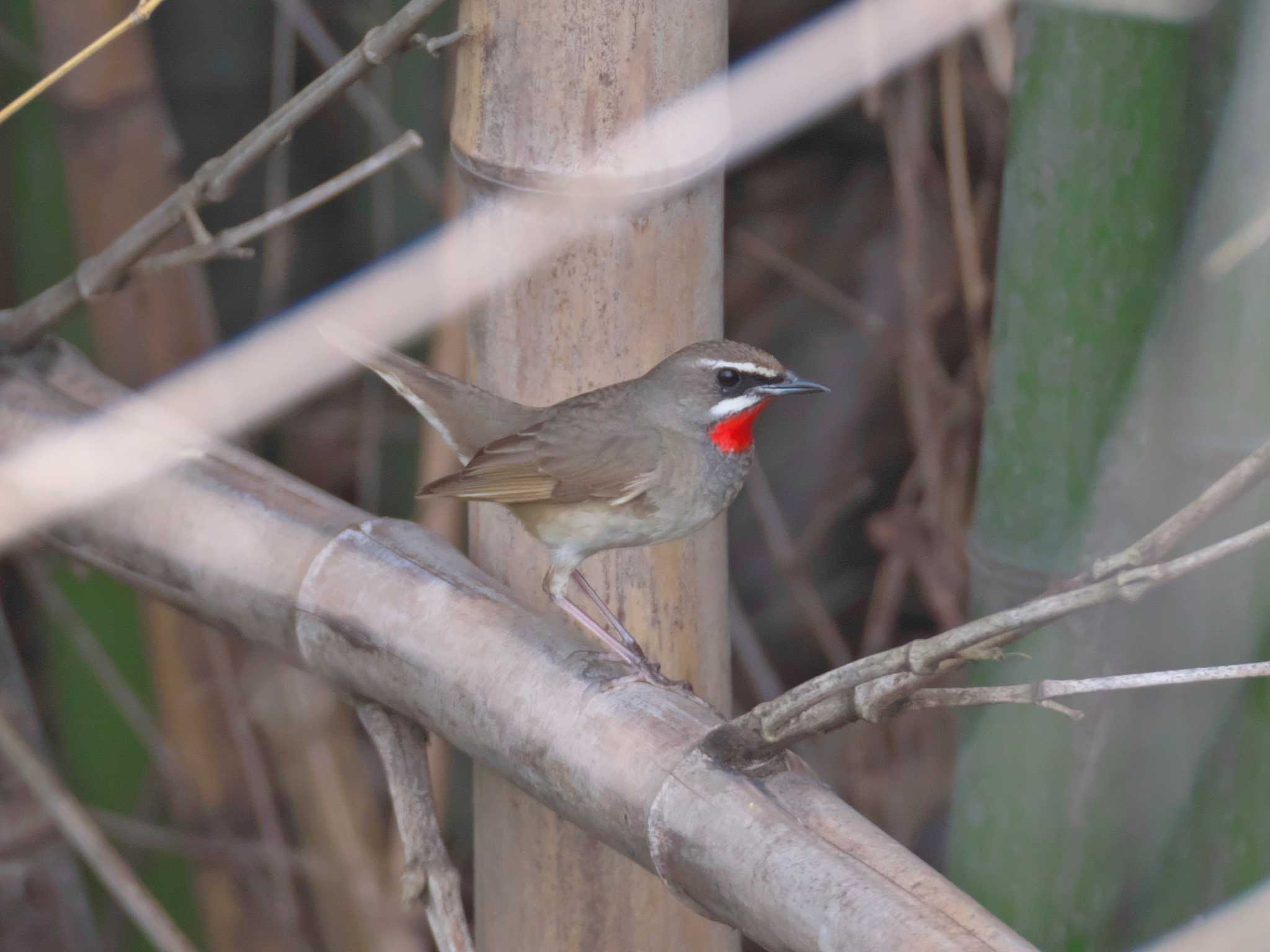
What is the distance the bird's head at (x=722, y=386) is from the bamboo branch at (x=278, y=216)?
500 millimetres

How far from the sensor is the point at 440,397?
9.25 feet

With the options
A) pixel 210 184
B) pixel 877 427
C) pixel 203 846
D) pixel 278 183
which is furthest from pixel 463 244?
pixel 877 427

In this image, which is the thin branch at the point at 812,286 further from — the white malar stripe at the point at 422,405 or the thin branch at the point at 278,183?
the white malar stripe at the point at 422,405

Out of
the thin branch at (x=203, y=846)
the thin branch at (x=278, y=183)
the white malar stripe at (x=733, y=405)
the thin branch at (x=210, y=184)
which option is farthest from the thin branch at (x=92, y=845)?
the white malar stripe at (x=733, y=405)

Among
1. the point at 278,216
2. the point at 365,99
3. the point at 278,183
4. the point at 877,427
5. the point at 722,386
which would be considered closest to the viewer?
the point at 278,216

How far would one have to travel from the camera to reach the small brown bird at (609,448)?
237cm

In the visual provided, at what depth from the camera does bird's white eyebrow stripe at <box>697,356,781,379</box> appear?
7.77 feet

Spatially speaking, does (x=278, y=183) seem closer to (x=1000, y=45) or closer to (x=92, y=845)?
(x=92, y=845)

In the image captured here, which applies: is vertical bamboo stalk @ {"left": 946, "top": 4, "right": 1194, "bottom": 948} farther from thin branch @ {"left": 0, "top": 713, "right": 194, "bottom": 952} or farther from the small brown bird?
thin branch @ {"left": 0, "top": 713, "right": 194, "bottom": 952}

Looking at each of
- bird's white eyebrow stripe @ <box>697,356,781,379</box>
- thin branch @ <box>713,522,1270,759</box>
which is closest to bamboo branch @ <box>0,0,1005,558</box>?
bird's white eyebrow stripe @ <box>697,356,781,379</box>

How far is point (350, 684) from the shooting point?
7.56ft

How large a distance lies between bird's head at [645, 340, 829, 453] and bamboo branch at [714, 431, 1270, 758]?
736 mm

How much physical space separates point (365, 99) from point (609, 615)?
74.8 inches

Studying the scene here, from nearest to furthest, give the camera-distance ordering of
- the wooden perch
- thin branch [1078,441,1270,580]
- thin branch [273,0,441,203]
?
thin branch [1078,441,1270,580] < the wooden perch < thin branch [273,0,441,203]
